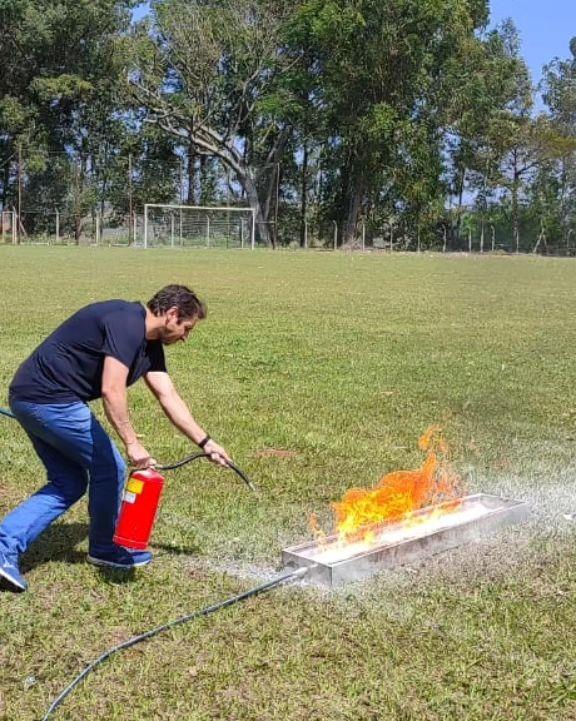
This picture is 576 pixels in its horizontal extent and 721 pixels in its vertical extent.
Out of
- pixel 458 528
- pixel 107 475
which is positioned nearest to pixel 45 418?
pixel 107 475

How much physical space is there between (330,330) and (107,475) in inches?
380

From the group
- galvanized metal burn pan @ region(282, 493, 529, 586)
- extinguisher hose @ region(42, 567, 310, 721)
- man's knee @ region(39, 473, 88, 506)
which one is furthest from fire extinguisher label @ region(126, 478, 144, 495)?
galvanized metal burn pan @ region(282, 493, 529, 586)

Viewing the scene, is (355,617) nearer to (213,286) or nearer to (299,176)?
(213,286)

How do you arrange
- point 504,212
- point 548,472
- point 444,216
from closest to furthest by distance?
1. point 548,472
2. point 444,216
3. point 504,212

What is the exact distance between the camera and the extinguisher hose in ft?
11.2

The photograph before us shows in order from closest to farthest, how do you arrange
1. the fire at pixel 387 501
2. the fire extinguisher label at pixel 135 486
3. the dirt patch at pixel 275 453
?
1. the fire extinguisher label at pixel 135 486
2. the fire at pixel 387 501
3. the dirt patch at pixel 275 453

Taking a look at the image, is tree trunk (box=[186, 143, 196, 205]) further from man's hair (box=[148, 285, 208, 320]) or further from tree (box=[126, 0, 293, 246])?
man's hair (box=[148, 285, 208, 320])

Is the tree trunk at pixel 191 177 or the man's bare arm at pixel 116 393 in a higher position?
the tree trunk at pixel 191 177

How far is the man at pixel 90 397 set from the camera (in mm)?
4215

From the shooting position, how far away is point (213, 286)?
867 inches

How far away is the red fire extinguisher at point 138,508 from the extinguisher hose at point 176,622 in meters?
0.53

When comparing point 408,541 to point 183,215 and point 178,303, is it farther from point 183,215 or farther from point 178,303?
point 183,215

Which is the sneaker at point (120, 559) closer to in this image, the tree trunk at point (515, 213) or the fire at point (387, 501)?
the fire at point (387, 501)

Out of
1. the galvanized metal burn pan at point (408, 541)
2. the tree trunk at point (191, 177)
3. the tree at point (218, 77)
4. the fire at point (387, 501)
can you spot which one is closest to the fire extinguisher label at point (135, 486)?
the galvanized metal burn pan at point (408, 541)
